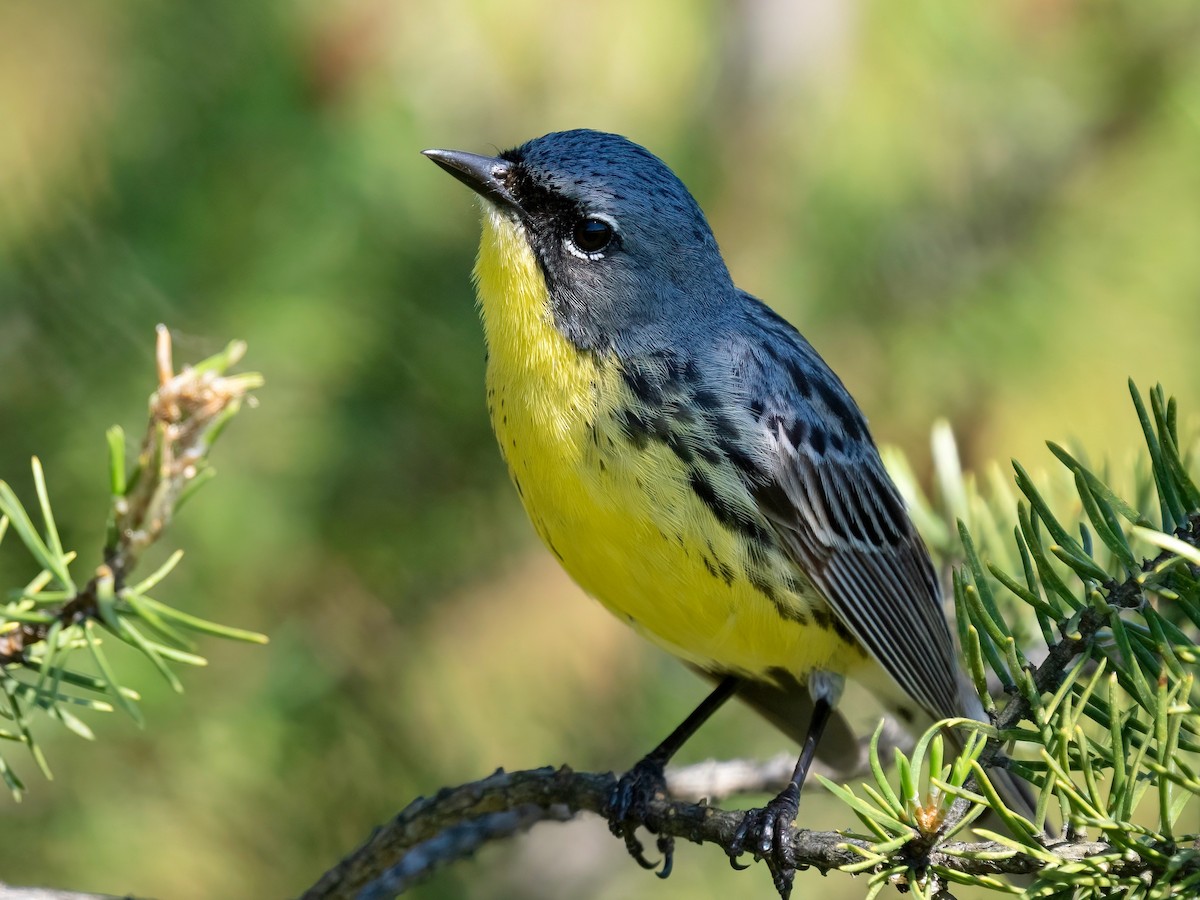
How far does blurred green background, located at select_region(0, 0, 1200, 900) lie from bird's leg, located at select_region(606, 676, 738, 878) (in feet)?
0.44

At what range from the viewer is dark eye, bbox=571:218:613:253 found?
2.67 meters

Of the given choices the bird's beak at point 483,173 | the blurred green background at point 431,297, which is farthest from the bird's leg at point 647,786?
the bird's beak at point 483,173

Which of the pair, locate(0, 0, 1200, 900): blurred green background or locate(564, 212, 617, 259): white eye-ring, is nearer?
locate(0, 0, 1200, 900): blurred green background

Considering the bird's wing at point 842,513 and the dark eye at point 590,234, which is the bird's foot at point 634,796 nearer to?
the bird's wing at point 842,513

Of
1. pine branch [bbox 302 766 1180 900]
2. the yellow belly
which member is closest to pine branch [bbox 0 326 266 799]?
pine branch [bbox 302 766 1180 900]

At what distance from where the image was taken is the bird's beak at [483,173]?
8.40ft

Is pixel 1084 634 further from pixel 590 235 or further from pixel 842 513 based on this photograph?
pixel 590 235

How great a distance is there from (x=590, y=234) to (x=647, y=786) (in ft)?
3.82

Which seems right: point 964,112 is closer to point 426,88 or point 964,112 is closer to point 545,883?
point 426,88

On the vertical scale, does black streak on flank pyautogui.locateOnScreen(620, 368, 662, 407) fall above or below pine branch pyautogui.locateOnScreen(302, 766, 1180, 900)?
above

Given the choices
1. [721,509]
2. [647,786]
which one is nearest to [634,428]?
[721,509]

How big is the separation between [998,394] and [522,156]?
125 cm

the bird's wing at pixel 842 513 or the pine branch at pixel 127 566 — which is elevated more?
the bird's wing at pixel 842 513

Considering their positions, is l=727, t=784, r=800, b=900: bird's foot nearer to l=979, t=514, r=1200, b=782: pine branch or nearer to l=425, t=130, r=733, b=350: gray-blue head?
l=979, t=514, r=1200, b=782: pine branch
